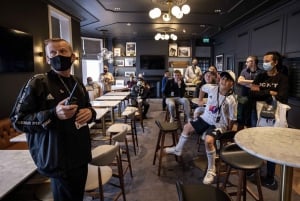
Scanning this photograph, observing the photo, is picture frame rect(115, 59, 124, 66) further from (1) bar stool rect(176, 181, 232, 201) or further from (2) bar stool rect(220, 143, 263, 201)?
(1) bar stool rect(176, 181, 232, 201)

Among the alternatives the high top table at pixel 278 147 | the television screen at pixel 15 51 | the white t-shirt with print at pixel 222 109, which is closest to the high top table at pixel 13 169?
the high top table at pixel 278 147

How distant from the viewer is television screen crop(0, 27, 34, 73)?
10.5ft

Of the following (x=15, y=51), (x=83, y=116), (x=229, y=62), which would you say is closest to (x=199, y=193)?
(x=83, y=116)

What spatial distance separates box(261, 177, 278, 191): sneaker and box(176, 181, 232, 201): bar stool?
1809 mm

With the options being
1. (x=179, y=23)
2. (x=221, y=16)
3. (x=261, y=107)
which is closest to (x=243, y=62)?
(x=221, y=16)

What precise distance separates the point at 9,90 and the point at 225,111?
316cm

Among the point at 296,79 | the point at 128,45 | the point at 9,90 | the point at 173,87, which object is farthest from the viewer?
the point at 128,45

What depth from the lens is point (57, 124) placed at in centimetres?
132

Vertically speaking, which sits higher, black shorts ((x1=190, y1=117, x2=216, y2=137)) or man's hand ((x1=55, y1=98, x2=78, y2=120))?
man's hand ((x1=55, y1=98, x2=78, y2=120))

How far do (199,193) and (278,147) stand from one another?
1.70 feet

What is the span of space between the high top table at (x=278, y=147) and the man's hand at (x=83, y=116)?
95 centimetres

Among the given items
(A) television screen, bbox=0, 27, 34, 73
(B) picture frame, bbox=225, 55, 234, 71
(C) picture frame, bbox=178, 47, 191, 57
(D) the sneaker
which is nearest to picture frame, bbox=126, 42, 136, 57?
(C) picture frame, bbox=178, 47, 191, 57

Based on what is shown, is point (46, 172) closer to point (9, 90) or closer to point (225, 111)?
point (225, 111)

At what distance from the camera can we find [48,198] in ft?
5.55
